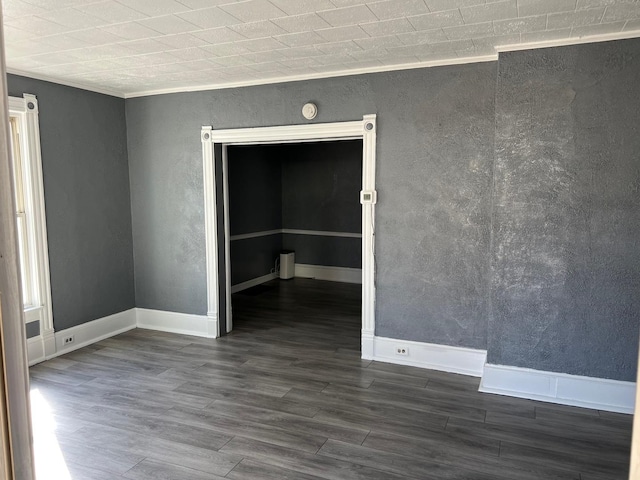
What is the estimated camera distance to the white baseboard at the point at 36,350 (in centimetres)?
412

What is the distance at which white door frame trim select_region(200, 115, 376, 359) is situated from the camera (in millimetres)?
4102

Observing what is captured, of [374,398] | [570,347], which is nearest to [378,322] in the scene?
[374,398]

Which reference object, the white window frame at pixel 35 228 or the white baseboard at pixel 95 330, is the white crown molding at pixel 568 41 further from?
the white baseboard at pixel 95 330

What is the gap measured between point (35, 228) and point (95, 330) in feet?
4.16

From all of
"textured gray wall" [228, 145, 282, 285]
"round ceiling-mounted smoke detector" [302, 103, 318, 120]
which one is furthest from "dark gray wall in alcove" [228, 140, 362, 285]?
"round ceiling-mounted smoke detector" [302, 103, 318, 120]

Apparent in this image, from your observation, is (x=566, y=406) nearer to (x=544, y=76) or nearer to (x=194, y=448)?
(x=544, y=76)

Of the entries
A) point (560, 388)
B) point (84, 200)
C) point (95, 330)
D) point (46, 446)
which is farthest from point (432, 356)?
point (84, 200)

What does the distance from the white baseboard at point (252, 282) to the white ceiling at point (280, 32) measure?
12.2ft

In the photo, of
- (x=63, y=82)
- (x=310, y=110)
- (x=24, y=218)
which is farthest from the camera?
(x=63, y=82)

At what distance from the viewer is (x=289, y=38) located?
3.14 metres

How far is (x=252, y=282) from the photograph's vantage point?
752cm

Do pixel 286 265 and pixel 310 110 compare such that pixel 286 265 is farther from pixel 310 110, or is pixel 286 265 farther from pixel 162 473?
pixel 162 473

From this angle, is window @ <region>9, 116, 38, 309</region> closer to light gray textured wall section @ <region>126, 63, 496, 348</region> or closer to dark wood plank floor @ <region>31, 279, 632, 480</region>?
dark wood plank floor @ <region>31, 279, 632, 480</region>

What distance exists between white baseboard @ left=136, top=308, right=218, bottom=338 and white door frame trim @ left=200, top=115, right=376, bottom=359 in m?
0.05
